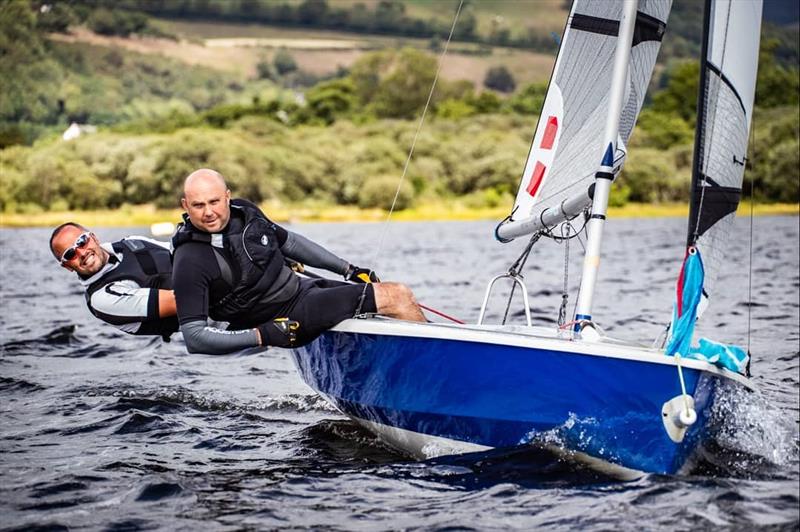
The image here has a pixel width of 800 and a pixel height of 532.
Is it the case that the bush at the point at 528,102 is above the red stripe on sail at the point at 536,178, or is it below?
above

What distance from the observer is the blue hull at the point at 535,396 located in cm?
575

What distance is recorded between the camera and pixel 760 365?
1046 cm

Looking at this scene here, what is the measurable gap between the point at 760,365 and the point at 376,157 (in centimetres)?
6040

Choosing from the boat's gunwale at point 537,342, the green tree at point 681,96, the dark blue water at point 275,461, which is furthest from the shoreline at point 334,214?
the boat's gunwale at point 537,342

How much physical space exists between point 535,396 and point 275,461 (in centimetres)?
205

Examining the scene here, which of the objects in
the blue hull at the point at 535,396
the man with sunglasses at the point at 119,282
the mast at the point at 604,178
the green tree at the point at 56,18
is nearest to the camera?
the blue hull at the point at 535,396

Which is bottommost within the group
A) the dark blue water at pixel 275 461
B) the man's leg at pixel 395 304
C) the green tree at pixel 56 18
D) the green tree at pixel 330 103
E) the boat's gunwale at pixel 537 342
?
the dark blue water at pixel 275 461

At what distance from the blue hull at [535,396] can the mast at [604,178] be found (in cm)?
70

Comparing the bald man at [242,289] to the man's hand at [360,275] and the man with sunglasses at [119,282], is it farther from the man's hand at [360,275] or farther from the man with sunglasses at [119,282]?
the man with sunglasses at [119,282]

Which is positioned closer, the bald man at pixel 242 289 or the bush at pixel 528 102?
the bald man at pixel 242 289

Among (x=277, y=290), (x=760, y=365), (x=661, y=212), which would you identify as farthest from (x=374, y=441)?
(x=661, y=212)

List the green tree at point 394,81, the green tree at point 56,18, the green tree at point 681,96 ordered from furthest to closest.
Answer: the green tree at point 56,18 < the green tree at point 394,81 < the green tree at point 681,96

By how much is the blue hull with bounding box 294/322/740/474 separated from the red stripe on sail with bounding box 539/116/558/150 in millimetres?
2592

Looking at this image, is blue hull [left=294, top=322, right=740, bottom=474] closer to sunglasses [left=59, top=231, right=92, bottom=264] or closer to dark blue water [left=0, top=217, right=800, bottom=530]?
dark blue water [left=0, top=217, right=800, bottom=530]
